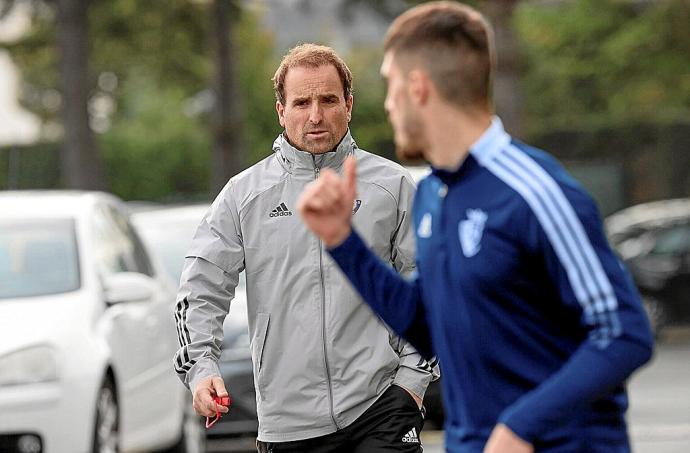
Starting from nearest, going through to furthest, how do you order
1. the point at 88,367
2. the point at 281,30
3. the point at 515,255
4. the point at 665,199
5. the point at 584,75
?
the point at 515,255 < the point at 88,367 < the point at 665,199 < the point at 584,75 < the point at 281,30

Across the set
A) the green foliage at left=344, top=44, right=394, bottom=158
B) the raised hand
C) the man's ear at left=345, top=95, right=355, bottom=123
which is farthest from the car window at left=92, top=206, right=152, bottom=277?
the green foliage at left=344, top=44, right=394, bottom=158

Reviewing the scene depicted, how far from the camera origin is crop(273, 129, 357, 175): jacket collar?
220 inches

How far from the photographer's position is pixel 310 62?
5617mm

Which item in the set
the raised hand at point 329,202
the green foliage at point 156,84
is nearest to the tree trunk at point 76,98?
the green foliage at point 156,84

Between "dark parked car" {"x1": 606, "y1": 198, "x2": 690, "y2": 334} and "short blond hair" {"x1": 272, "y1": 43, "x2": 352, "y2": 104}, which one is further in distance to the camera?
"dark parked car" {"x1": 606, "y1": 198, "x2": 690, "y2": 334}

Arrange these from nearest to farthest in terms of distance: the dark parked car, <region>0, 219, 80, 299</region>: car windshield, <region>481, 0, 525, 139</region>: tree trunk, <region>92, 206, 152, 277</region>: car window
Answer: <region>0, 219, 80, 299</region>: car windshield, <region>92, 206, 152, 277</region>: car window, <region>481, 0, 525, 139</region>: tree trunk, the dark parked car

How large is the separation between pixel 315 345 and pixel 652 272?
19197mm

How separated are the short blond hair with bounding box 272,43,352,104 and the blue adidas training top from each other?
6.26 ft

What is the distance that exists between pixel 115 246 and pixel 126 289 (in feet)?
3.00

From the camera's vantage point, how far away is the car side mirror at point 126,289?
9492 millimetres

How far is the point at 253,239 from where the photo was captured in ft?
18.0

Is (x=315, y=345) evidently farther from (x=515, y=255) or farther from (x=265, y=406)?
(x=515, y=255)

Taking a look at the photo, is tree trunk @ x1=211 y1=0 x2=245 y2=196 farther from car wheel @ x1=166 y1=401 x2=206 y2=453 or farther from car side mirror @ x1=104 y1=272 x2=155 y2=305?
car side mirror @ x1=104 y1=272 x2=155 y2=305

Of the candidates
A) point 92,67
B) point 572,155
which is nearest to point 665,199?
point 572,155
